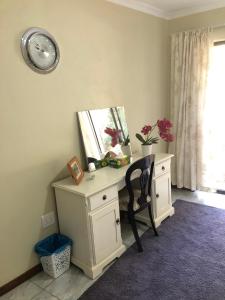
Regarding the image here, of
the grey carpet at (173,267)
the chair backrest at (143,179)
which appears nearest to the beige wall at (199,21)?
the chair backrest at (143,179)

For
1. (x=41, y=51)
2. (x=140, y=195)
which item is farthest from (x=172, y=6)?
(x=140, y=195)

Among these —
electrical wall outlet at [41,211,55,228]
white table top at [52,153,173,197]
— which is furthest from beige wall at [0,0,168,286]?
white table top at [52,153,173,197]

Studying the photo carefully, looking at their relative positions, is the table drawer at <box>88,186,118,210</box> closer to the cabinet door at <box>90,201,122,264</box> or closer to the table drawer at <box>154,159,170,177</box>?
the cabinet door at <box>90,201,122,264</box>

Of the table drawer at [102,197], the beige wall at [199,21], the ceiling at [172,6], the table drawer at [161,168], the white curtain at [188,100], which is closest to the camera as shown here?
the table drawer at [102,197]

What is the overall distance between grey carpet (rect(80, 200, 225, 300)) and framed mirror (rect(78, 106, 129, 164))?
98cm

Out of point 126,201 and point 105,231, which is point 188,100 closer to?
point 126,201

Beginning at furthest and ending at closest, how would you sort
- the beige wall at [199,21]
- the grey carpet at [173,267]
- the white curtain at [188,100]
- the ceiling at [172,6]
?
the white curtain at [188,100]
the beige wall at [199,21]
the ceiling at [172,6]
the grey carpet at [173,267]

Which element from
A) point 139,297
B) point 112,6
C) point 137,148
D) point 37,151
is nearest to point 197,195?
point 137,148

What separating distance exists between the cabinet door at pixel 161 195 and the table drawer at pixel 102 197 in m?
0.67

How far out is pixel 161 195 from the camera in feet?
9.20

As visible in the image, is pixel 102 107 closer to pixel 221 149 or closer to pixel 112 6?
pixel 112 6

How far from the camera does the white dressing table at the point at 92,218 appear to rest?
2006 millimetres

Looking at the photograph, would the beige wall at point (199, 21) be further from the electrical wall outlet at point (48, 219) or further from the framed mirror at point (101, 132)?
the electrical wall outlet at point (48, 219)

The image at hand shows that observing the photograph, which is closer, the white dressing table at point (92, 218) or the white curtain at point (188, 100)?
the white dressing table at point (92, 218)
